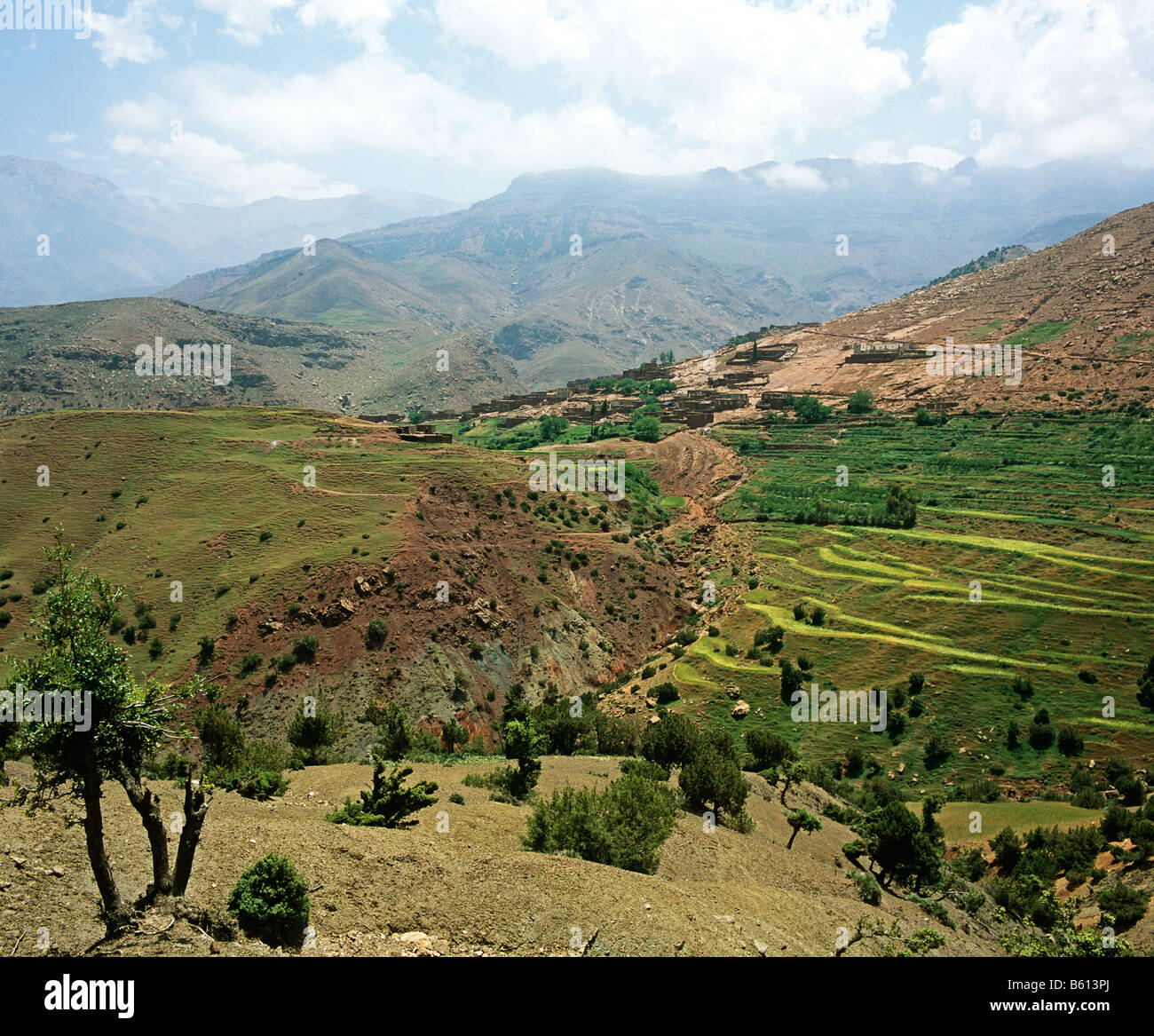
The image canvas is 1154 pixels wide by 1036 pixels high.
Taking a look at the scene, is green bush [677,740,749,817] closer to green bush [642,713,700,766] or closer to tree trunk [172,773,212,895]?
green bush [642,713,700,766]

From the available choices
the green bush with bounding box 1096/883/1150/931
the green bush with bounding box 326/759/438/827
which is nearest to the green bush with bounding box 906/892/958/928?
the green bush with bounding box 1096/883/1150/931

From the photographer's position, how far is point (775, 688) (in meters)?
45.7

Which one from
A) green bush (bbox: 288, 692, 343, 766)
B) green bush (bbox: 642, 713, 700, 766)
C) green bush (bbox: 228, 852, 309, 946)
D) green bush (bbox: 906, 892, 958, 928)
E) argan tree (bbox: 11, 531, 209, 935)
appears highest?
argan tree (bbox: 11, 531, 209, 935)

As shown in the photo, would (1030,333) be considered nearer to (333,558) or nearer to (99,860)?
(333,558)

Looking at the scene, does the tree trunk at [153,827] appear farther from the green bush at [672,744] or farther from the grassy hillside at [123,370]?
Answer: the grassy hillside at [123,370]

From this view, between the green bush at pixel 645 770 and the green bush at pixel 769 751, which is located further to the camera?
the green bush at pixel 769 751

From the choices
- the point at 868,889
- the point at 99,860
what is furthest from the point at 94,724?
the point at 868,889

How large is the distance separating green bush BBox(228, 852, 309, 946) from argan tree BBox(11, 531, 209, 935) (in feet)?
4.15

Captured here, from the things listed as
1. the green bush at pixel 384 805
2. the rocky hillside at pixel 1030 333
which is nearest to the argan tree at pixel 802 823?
the green bush at pixel 384 805

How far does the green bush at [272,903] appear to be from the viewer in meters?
12.4

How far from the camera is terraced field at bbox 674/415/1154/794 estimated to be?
40.4m

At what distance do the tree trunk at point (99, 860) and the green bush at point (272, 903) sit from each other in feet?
5.97

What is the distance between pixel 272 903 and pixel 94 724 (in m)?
4.66
